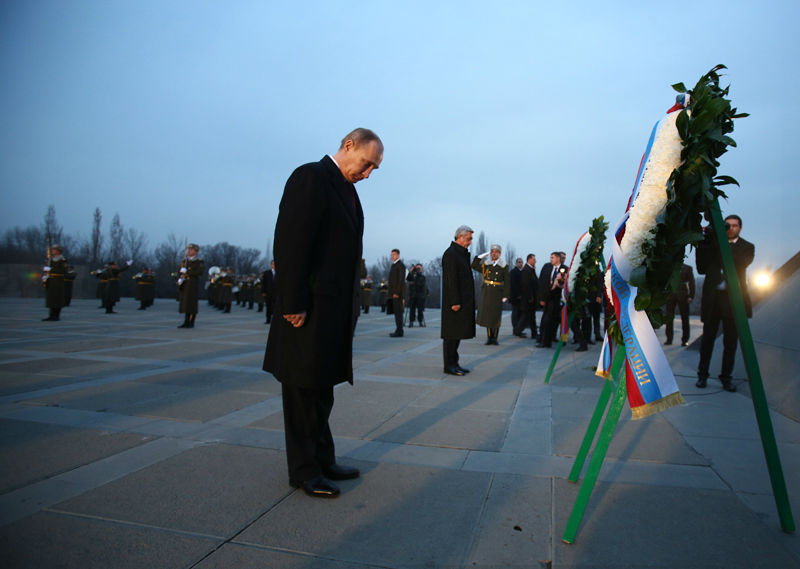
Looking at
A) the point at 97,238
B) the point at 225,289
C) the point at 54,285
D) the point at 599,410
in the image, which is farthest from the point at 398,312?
the point at 97,238

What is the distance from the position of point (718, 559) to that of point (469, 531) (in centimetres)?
103

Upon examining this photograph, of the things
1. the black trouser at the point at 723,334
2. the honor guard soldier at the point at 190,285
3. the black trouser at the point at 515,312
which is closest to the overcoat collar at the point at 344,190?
the black trouser at the point at 723,334

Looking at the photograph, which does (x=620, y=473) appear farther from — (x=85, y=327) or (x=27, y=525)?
(x=85, y=327)

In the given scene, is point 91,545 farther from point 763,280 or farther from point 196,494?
point 763,280

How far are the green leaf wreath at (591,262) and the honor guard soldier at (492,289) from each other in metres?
3.34

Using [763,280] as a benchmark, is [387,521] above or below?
below

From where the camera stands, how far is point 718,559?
77.8 inches

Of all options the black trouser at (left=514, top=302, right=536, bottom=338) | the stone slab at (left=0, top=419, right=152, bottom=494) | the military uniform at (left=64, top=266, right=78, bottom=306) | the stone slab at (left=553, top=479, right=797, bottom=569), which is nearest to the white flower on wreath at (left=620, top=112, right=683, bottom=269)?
the stone slab at (left=553, top=479, right=797, bottom=569)

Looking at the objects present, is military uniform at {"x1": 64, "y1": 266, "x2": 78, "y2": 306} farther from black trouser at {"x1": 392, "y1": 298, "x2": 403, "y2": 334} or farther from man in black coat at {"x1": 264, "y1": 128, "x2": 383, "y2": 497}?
man in black coat at {"x1": 264, "y1": 128, "x2": 383, "y2": 497}

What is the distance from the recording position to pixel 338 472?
278 centimetres

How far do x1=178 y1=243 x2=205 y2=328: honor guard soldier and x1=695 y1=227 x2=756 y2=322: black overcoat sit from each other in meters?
10.6

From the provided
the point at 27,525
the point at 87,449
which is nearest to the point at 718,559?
the point at 27,525

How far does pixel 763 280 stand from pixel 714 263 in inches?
129

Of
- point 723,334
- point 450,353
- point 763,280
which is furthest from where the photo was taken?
point 763,280
